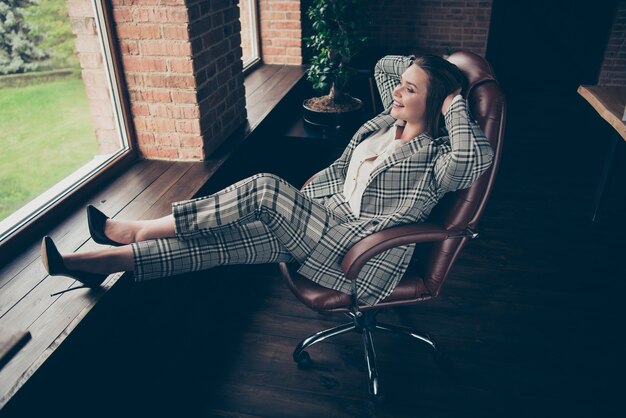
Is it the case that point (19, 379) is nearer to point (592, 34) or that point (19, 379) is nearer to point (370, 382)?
point (370, 382)

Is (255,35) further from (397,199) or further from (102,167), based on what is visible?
(397,199)

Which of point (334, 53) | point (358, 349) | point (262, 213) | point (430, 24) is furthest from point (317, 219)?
point (430, 24)

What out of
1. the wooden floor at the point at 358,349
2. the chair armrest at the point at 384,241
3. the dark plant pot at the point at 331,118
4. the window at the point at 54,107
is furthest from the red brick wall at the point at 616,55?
the window at the point at 54,107

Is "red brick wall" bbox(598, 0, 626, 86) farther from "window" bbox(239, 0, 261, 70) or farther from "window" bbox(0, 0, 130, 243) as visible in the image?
"window" bbox(0, 0, 130, 243)

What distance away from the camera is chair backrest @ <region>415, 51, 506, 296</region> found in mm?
1562

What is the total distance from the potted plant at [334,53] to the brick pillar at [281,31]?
0.82 meters

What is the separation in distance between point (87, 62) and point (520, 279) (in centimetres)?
221

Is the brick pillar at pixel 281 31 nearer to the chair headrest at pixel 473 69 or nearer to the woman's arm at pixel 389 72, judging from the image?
the woman's arm at pixel 389 72

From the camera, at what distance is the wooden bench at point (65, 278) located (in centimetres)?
125

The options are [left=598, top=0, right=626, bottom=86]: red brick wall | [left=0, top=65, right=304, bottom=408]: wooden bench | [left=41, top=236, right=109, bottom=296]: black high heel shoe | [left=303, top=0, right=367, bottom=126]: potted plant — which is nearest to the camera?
[left=0, top=65, right=304, bottom=408]: wooden bench

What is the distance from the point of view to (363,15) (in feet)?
9.46

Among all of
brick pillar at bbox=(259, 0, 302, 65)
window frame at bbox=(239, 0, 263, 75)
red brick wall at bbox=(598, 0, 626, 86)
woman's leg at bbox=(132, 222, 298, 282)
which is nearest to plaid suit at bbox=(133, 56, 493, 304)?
woman's leg at bbox=(132, 222, 298, 282)

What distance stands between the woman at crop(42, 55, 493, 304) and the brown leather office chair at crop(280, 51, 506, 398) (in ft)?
0.15

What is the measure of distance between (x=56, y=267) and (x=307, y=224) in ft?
2.54
